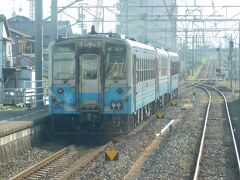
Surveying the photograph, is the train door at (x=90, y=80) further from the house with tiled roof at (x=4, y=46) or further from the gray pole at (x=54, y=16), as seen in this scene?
the house with tiled roof at (x=4, y=46)

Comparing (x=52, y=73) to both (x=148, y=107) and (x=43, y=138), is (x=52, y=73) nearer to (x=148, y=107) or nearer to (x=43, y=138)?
(x=43, y=138)

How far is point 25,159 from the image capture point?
12148 millimetres

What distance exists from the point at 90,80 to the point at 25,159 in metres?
3.30

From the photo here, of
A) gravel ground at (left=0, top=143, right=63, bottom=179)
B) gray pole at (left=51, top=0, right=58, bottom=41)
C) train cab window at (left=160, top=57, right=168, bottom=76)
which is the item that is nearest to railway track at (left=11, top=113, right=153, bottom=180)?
gravel ground at (left=0, top=143, right=63, bottom=179)

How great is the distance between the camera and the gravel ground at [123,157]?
10.3 meters

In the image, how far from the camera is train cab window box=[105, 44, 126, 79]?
14719 mm

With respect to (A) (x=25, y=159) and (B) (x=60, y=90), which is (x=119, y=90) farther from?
(A) (x=25, y=159)

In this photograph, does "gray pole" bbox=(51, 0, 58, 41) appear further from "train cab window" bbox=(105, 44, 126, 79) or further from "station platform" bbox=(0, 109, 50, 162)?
"train cab window" bbox=(105, 44, 126, 79)

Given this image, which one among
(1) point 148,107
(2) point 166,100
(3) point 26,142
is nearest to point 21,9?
(2) point 166,100

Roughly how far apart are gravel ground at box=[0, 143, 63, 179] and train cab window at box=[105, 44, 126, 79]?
2353mm

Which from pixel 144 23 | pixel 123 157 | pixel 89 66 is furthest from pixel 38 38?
pixel 144 23

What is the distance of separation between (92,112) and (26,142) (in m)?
2.14

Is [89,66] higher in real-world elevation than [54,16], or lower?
lower

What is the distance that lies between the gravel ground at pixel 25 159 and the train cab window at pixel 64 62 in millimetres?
1845
